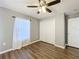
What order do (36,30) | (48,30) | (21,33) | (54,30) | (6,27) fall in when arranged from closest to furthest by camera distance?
(6,27) < (21,33) < (54,30) < (48,30) < (36,30)

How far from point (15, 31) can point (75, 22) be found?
375 centimetres

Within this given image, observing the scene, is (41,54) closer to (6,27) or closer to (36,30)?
(6,27)

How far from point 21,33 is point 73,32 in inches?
133

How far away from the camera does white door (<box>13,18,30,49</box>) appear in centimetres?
425

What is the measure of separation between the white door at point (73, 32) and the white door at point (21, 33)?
288 cm

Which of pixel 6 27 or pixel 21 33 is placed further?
pixel 21 33

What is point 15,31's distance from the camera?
4.24m

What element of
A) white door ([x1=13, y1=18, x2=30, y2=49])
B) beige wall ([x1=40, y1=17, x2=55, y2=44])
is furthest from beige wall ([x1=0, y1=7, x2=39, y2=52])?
beige wall ([x1=40, y1=17, x2=55, y2=44])

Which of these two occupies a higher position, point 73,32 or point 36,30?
point 36,30

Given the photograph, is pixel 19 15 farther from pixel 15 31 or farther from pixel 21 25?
pixel 15 31

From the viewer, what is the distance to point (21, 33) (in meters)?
4.67

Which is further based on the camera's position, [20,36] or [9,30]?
[20,36]

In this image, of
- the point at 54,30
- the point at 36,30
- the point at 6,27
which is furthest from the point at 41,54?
the point at 36,30

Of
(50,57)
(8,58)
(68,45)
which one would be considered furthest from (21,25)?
(68,45)
